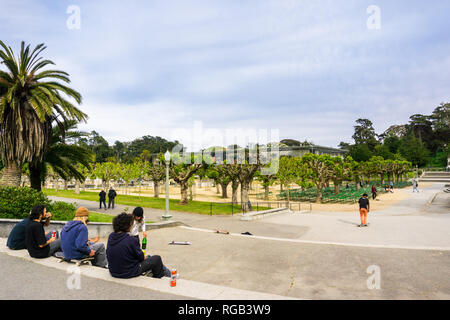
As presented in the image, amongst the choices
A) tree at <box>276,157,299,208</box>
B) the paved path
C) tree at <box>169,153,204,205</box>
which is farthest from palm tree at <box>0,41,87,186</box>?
tree at <box>276,157,299,208</box>

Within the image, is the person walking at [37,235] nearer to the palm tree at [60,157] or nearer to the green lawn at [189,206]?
the palm tree at [60,157]

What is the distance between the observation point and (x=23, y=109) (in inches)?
538

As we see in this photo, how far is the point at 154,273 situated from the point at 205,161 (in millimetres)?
21723

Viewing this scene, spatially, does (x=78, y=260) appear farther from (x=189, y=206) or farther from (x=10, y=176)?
(x=189, y=206)

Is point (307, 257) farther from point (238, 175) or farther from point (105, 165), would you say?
point (105, 165)

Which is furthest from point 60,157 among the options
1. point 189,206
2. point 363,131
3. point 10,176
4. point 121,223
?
point 363,131

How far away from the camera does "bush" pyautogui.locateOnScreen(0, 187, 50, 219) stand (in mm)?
10164

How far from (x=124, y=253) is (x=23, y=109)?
12.9 m

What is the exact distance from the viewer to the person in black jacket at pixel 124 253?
4.77 m

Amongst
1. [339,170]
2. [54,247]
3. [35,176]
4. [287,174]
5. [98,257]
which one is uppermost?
[35,176]

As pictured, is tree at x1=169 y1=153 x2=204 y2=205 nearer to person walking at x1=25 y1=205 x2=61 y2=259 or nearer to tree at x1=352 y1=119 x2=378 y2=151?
person walking at x1=25 y1=205 x2=61 y2=259
